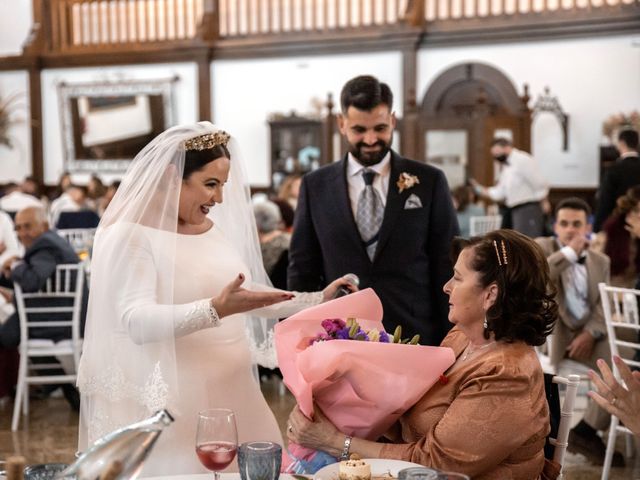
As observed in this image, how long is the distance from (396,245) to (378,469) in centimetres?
139

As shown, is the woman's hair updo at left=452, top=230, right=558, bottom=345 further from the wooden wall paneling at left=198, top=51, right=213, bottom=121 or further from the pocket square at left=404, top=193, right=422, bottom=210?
the wooden wall paneling at left=198, top=51, right=213, bottom=121

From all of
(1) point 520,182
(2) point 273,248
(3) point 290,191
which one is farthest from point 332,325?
(1) point 520,182

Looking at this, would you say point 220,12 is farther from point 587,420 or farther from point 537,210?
point 587,420

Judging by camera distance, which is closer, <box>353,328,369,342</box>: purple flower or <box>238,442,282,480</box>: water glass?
<box>238,442,282,480</box>: water glass

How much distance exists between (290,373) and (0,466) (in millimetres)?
710

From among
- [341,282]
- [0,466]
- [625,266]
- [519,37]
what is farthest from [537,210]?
[0,466]

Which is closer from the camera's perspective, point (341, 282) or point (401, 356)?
point (401, 356)

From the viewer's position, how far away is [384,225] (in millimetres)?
3260

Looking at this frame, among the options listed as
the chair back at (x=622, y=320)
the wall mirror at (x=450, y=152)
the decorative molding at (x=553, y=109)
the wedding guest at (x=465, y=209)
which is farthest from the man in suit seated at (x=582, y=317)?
the decorative molding at (x=553, y=109)

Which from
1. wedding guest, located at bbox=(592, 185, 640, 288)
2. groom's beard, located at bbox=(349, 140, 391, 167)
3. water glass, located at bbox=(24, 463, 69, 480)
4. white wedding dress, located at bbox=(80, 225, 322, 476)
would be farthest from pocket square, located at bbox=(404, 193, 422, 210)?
wedding guest, located at bbox=(592, 185, 640, 288)

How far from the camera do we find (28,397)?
620 cm

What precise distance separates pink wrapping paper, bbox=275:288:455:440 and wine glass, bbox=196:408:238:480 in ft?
1.14

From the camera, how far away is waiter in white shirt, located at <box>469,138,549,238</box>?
30.5ft

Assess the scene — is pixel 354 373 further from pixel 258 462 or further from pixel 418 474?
pixel 418 474
